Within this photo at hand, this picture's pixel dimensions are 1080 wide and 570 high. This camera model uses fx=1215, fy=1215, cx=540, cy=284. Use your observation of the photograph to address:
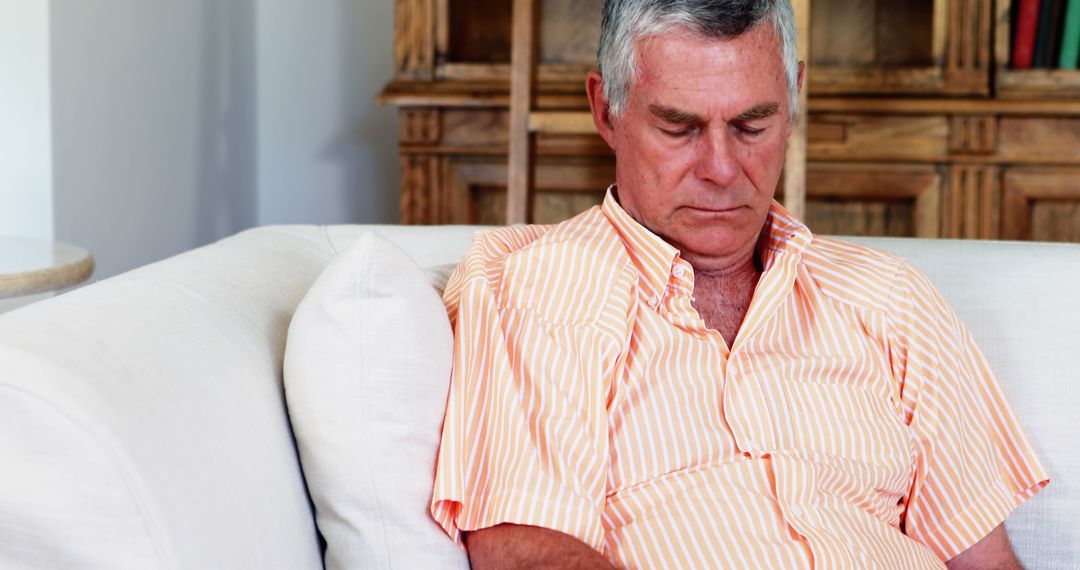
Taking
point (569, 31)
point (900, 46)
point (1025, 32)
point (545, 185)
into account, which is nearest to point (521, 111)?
point (545, 185)

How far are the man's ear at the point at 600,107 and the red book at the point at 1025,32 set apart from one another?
1.57 m

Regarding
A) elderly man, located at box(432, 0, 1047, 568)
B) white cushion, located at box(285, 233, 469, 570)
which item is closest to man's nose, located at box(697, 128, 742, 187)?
elderly man, located at box(432, 0, 1047, 568)

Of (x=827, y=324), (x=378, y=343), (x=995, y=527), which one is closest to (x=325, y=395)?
(x=378, y=343)

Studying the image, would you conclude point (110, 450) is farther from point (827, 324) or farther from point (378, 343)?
point (827, 324)

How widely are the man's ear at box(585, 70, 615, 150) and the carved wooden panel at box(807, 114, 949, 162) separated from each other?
4.44 feet

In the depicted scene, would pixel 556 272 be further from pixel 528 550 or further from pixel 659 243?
pixel 528 550

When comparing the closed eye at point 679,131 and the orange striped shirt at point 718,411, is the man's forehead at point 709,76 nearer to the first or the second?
the closed eye at point 679,131

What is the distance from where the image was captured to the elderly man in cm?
104

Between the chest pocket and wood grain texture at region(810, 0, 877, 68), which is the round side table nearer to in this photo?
the chest pocket

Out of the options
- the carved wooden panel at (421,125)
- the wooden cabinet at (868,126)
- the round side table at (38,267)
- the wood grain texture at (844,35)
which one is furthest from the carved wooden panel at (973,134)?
the round side table at (38,267)

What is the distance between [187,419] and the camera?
0.79 m

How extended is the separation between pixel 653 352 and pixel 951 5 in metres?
1.73

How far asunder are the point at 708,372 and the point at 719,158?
0.21m

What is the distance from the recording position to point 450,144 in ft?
8.90
